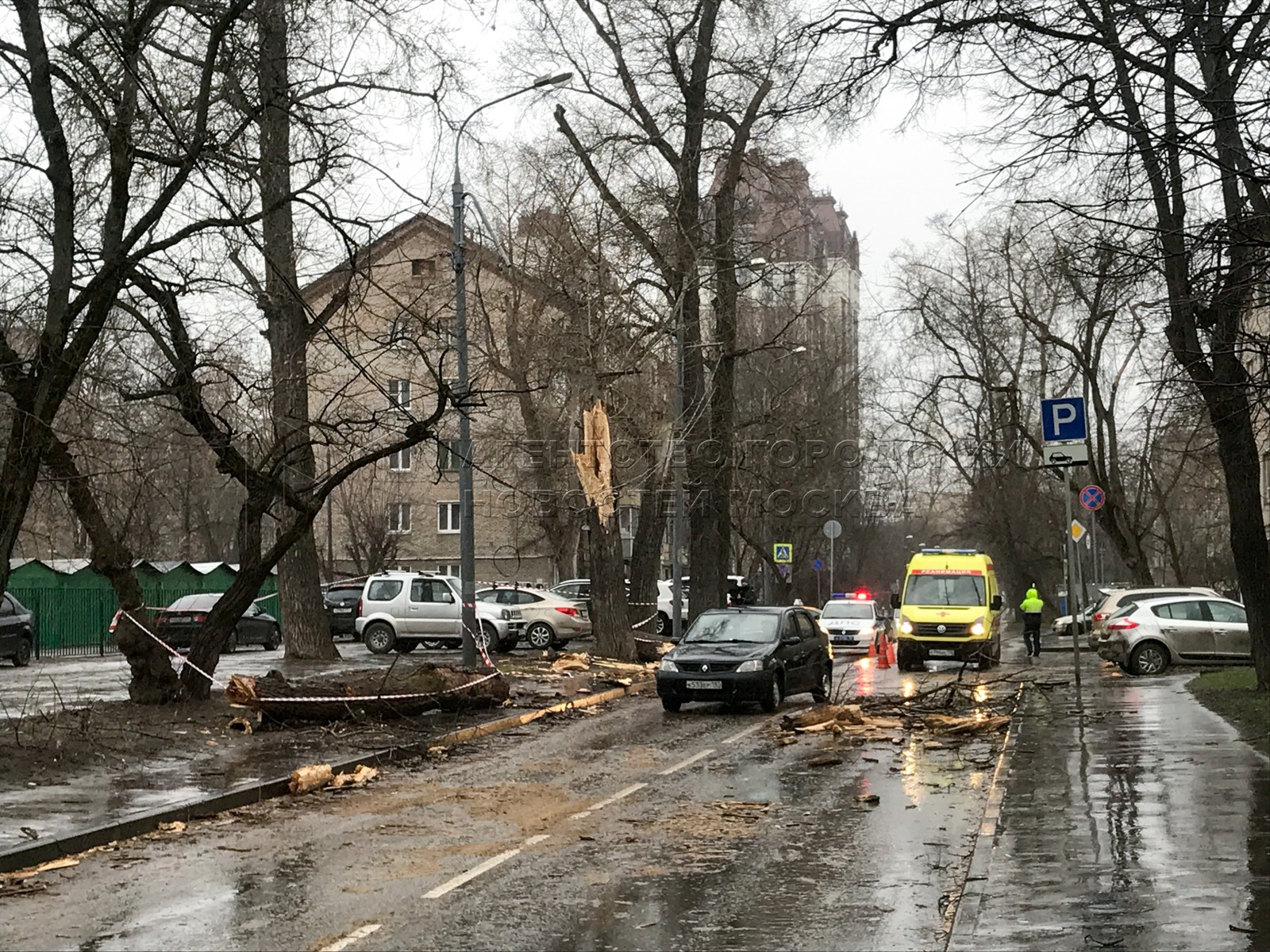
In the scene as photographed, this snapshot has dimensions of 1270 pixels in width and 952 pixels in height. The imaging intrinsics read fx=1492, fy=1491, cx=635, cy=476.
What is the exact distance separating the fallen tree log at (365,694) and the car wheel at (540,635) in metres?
17.4

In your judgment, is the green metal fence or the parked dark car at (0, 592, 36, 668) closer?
the parked dark car at (0, 592, 36, 668)

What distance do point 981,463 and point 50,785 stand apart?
4809 cm

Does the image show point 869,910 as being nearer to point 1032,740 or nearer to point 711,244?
point 1032,740

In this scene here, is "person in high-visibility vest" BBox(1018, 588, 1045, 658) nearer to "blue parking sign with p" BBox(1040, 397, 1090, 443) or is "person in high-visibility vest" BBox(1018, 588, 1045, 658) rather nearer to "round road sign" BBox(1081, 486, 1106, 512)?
"round road sign" BBox(1081, 486, 1106, 512)

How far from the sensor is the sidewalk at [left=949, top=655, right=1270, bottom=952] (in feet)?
23.1

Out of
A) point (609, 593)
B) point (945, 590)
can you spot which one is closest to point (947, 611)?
point (945, 590)

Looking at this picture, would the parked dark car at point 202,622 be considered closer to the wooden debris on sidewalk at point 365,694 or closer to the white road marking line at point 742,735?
the wooden debris on sidewalk at point 365,694

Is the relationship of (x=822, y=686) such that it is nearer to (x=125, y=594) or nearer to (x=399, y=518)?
(x=125, y=594)

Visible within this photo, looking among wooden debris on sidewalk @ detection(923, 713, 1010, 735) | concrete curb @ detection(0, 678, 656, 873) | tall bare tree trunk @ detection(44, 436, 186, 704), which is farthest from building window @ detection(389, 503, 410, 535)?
wooden debris on sidewalk @ detection(923, 713, 1010, 735)

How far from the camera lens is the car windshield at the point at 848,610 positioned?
4062 centimetres

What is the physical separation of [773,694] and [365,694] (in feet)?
19.6

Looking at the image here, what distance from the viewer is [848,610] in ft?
134

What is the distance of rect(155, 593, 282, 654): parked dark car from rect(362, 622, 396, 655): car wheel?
9.36 ft

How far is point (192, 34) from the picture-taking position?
16109 millimetres
